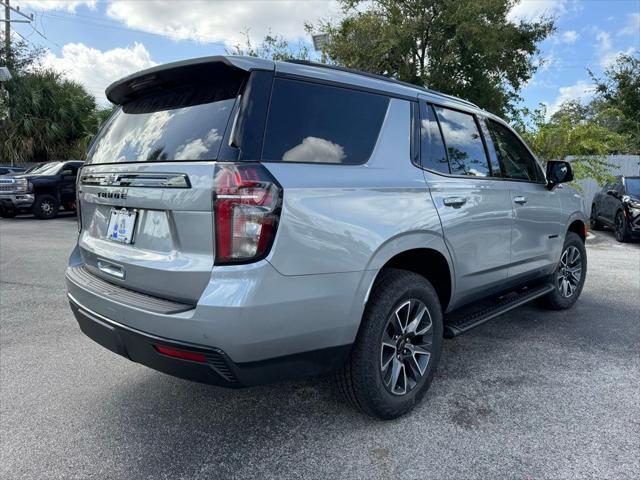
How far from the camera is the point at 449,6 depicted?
584 inches

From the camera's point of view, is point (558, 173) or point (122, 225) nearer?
point (122, 225)

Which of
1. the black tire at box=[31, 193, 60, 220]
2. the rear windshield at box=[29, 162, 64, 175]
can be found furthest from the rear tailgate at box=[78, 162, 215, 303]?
the rear windshield at box=[29, 162, 64, 175]

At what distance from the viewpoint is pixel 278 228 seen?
2.02 m

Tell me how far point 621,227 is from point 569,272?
6749mm

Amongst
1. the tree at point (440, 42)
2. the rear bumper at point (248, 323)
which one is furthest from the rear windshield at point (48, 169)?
the rear bumper at point (248, 323)

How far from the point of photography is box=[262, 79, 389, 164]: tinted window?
85.4 inches

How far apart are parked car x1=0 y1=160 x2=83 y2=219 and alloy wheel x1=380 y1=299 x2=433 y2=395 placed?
40.4ft

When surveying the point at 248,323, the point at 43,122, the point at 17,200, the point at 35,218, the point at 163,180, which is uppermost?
the point at 43,122

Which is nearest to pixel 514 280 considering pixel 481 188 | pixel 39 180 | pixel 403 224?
pixel 481 188

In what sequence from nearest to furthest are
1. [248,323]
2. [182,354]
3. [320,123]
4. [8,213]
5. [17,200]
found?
[248,323] → [182,354] → [320,123] → [17,200] → [8,213]

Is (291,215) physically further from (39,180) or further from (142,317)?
(39,180)

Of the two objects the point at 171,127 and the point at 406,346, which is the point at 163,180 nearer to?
the point at 171,127

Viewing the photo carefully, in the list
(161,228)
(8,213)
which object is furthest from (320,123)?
(8,213)

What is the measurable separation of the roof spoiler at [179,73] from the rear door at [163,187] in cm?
1
